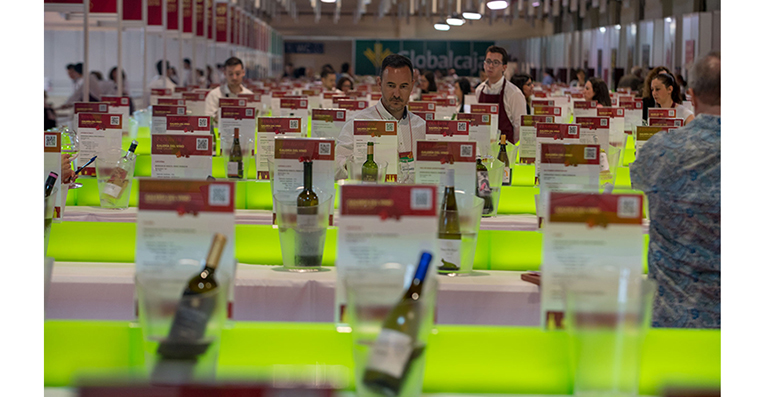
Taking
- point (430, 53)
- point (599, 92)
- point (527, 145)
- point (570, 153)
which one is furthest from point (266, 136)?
point (430, 53)

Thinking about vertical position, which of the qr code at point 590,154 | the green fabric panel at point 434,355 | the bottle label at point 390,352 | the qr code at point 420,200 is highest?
the qr code at point 590,154

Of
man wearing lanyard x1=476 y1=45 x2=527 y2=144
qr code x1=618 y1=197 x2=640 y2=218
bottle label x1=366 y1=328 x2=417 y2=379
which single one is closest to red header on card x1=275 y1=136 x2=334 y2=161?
qr code x1=618 y1=197 x2=640 y2=218

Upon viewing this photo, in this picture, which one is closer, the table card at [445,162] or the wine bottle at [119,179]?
the table card at [445,162]

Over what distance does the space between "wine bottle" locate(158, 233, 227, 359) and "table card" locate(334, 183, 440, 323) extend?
237mm

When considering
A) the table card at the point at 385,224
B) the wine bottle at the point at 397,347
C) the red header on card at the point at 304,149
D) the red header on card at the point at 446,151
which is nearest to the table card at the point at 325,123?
the red header on card at the point at 304,149

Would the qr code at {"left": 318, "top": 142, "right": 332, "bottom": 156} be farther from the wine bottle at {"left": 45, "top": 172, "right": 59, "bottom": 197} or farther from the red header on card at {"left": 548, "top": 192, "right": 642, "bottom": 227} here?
the red header on card at {"left": 548, "top": 192, "right": 642, "bottom": 227}

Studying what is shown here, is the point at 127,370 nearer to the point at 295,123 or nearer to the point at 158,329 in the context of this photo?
the point at 158,329

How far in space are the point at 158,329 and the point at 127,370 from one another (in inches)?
5.0

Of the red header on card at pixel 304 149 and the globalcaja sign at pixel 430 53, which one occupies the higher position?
the globalcaja sign at pixel 430 53

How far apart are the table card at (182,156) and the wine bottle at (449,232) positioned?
1.25 metres

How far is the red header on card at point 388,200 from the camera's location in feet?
5.21

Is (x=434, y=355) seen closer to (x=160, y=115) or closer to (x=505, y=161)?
(x=505, y=161)

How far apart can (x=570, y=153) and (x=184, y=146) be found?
1.56 metres

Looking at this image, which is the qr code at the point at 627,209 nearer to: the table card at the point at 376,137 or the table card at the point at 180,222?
the table card at the point at 180,222
